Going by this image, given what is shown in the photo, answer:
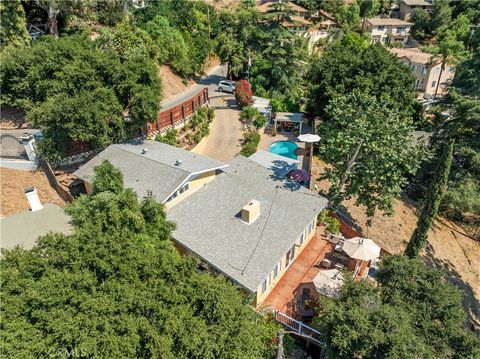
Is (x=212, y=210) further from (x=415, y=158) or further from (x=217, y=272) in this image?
(x=415, y=158)

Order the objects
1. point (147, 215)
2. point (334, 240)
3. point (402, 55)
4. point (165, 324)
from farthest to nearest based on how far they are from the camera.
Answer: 1. point (402, 55)
2. point (334, 240)
3. point (147, 215)
4. point (165, 324)

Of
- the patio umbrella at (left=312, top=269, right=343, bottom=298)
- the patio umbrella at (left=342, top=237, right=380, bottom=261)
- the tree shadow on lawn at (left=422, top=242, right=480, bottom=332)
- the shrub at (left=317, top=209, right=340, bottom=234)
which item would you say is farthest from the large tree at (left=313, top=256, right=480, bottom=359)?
the tree shadow on lawn at (left=422, top=242, right=480, bottom=332)

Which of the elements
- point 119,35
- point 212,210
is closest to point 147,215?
point 212,210

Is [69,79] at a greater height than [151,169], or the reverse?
[69,79]

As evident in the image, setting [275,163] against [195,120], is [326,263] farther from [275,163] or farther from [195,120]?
[195,120]

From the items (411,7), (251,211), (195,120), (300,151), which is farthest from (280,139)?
(411,7)
